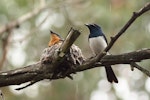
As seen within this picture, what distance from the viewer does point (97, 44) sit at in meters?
4.83

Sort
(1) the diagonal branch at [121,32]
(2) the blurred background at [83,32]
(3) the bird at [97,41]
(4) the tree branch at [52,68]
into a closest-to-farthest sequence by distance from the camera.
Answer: (1) the diagonal branch at [121,32], (4) the tree branch at [52,68], (3) the bird at [97,41], (2) the blurred background at [83,32]

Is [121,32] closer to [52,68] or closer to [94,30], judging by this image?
[52,68]

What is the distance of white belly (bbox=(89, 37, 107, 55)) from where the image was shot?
4797 mm

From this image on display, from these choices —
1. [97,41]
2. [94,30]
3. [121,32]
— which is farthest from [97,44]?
[121,32]

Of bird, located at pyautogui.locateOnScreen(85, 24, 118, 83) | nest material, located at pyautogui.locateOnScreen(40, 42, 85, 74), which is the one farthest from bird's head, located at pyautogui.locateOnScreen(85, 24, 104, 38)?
nest material, located at pyautogui.locateOnScreen(40, 42, 85, 74)

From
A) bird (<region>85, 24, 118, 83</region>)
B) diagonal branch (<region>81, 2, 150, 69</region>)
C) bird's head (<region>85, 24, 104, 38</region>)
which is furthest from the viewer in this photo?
bird's head (<region>85, 24, 104, 38</region>)

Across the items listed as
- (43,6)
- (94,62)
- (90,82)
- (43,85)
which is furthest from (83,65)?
(43,85)

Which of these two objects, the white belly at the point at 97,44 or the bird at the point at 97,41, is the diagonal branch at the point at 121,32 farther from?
the white belly at the point at 97,44

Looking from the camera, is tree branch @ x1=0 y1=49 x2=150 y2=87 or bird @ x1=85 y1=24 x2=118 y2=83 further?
bird @ x1=85 y1=24 x2=118 y2=83

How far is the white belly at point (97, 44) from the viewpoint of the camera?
15.7ft

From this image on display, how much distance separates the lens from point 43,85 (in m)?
10.6

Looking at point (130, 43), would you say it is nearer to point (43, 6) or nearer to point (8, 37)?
point (43, 6)

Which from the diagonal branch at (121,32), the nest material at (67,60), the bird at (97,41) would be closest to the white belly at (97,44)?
the bird at (97,41)

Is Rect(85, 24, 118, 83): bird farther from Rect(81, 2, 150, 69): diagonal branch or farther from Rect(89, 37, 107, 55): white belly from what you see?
Rect(81, 2, 150, 69): diagonal branch
